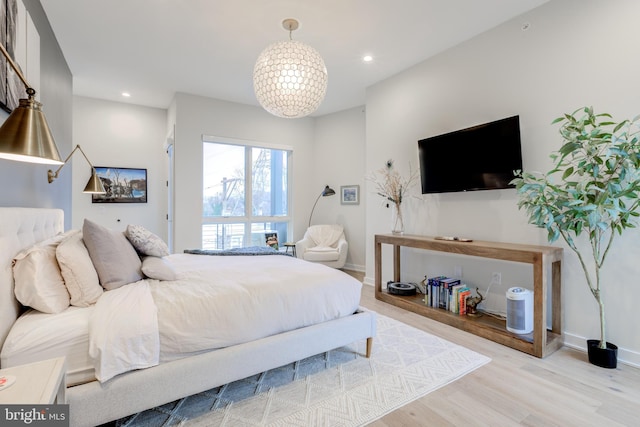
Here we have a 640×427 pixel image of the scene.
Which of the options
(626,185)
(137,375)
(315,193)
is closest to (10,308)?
(137,375)

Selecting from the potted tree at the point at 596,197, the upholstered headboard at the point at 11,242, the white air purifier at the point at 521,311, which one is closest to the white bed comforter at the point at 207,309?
the upholstered headboard at the point at 11,242

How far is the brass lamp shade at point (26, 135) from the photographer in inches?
34.8

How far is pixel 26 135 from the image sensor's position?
2.98 feet

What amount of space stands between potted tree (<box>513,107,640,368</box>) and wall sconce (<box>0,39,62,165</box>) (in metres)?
2.77

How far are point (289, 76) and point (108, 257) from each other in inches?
67.3

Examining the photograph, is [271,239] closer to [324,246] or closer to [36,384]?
[324,246]

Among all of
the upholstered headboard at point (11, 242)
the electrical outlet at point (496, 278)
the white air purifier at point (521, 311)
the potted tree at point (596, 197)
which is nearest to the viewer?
the upholstered headboard at point (11, 242)

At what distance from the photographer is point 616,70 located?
2.30 metres

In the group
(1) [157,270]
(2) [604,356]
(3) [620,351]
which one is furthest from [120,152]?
(3) [620,351]

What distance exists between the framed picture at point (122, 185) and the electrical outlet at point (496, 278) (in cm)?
533

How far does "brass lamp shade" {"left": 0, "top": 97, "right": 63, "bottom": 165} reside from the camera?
2.90ft

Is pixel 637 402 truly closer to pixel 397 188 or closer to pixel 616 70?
pixel 616 70

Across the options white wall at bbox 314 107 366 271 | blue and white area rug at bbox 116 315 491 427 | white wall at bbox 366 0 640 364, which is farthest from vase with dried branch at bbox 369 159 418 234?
blue and white area rug at bbox 116 315 491 427

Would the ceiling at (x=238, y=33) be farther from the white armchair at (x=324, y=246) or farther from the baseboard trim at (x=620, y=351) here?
the baseboard trim at (x=620, y=351)
